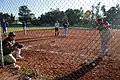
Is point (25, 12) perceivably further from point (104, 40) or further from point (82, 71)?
point (104, 40)

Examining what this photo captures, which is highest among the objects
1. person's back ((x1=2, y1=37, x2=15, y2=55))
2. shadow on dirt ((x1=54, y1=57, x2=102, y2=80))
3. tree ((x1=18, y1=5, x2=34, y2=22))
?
tree ((x1=18, y1=5, x2=34, y2=22))

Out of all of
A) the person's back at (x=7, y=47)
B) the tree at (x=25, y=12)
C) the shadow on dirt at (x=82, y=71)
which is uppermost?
the tree at (x=25, y=12)

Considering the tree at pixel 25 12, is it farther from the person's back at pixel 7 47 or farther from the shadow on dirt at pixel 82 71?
the shadow on dirt at pixel 82 71

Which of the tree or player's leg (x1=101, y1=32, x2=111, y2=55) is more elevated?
the tree

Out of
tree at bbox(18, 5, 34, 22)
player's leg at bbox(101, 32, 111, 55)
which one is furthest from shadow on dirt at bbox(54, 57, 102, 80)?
tree at bbox(18, 5, 34, 22)

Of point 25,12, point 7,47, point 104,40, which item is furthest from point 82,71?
point 25,12

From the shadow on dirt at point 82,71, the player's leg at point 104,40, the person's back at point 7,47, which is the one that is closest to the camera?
the shadow on dirt at point 82,71

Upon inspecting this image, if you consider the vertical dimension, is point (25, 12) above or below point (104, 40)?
above

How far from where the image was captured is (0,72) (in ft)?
26.7

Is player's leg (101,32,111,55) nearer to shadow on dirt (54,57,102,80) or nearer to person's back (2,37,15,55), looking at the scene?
shadow on dirt (54,57,102,80)

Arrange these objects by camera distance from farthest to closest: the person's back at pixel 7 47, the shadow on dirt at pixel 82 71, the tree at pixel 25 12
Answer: the person's back at pixel 7 47 → the tree at pixel 25 12 → the shadow on dirt at pixel 82 71

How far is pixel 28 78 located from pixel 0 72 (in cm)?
136

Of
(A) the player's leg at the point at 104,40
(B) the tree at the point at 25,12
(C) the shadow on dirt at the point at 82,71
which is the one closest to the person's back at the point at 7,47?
(B) the tree at the point at 25,12

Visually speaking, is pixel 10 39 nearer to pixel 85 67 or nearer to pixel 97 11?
pixel 85 67
